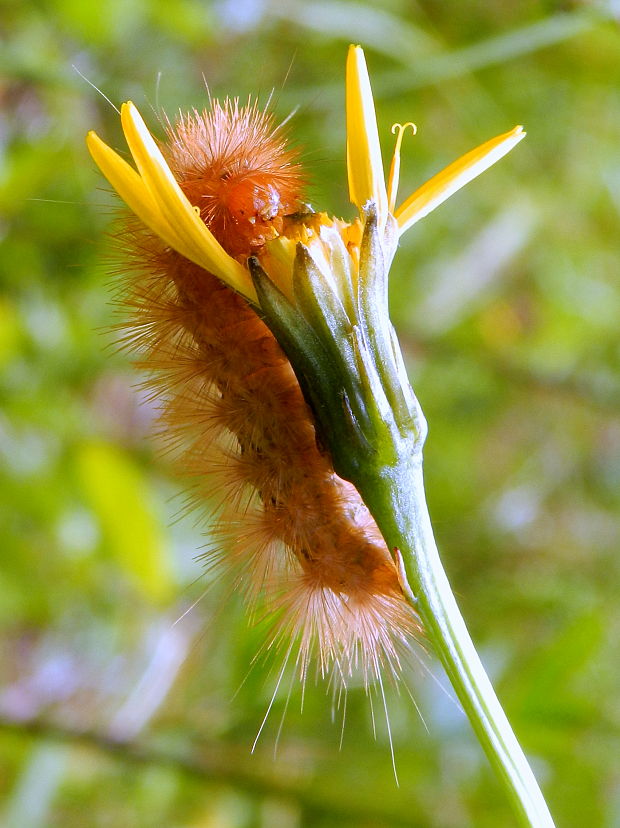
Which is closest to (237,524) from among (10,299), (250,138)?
(250,138)

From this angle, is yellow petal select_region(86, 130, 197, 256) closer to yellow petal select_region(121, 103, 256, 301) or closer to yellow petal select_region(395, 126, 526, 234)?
yellow petal select_region(121, 103, 256, 301)

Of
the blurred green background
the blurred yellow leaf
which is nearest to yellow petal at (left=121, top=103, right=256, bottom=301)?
the blurred green background

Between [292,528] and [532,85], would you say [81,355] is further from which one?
[532,85]

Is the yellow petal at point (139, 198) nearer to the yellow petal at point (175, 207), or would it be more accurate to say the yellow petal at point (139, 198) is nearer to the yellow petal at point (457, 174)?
the yellow petal at point (175, 207)

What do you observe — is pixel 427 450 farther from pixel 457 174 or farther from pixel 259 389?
pixel 457 174

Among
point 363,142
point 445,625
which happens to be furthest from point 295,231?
point 445,625

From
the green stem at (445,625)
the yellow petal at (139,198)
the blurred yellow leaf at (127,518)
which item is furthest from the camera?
the blurred yellow leaf at (127,518)

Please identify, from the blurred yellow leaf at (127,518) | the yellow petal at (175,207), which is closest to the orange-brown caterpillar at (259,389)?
the yellow petal at (175,207)
